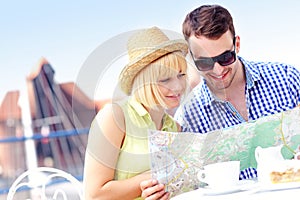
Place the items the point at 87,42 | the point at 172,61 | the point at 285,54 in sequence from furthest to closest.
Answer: the point at 87,42, the point at 285,54, the point at 172,61

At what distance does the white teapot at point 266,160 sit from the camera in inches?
44.1

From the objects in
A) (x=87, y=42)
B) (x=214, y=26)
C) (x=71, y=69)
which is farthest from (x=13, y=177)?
(x=214, y=26)

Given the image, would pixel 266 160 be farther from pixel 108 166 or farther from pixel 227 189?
pixel 108 166

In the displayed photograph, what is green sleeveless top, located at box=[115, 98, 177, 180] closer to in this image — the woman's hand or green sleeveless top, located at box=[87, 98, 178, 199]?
green sleeveless top, located at box=[87, 98, 178, 199]

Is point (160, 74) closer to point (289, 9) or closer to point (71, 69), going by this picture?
point (289, 9)

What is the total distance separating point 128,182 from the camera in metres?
1.30

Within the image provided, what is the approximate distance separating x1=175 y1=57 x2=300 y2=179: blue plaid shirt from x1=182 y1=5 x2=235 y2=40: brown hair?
0.51 ft

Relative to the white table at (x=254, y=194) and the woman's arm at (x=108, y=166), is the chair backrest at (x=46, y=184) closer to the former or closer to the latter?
the woman's arm at (x=108, y=166)

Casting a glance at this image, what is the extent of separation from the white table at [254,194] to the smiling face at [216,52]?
0.57 m

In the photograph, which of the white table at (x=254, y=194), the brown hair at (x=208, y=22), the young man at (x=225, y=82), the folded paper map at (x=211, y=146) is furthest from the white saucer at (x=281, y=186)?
the brown hair at (x=208, y=22)

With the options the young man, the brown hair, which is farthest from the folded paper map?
the brown hair

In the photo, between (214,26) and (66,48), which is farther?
(66,48)

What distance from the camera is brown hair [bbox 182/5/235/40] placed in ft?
5.31

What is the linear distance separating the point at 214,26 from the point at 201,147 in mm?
515
